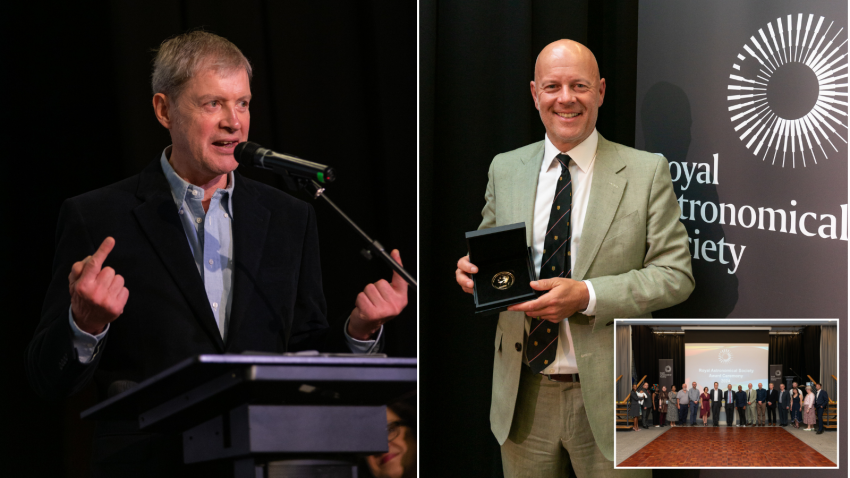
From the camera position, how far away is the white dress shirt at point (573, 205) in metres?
2.43

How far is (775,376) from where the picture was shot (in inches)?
91.0

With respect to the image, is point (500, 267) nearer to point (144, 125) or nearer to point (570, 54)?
point (570, 54)

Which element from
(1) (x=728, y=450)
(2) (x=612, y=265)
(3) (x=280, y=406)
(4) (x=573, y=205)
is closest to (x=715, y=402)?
(1) (x=728, y=450)

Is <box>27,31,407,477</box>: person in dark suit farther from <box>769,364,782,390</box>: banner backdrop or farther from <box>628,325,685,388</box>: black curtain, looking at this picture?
<box>769,364,782,390</box>: banner backdrop

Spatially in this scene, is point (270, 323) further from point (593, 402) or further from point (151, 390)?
point (593, 402)

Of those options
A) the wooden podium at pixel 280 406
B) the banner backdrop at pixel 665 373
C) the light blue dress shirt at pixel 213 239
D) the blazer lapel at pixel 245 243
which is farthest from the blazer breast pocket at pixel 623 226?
the blazer lapel at pixel 245 243

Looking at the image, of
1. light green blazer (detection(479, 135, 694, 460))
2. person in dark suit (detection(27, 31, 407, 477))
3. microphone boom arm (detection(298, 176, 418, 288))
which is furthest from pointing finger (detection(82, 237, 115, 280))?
light green blazer (detection(479, 135, 694, 460))

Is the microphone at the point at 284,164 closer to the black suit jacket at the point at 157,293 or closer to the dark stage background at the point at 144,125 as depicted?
the black suit jacket at the point at 157,293

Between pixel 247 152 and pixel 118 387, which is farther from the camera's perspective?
pixel 118 387

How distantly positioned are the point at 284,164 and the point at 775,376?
5.35 feet

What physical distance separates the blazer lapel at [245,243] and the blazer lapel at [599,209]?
105cm

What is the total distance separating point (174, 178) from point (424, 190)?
965 mm

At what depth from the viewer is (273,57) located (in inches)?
107

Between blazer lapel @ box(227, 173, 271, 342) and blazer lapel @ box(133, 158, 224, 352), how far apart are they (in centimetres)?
9
